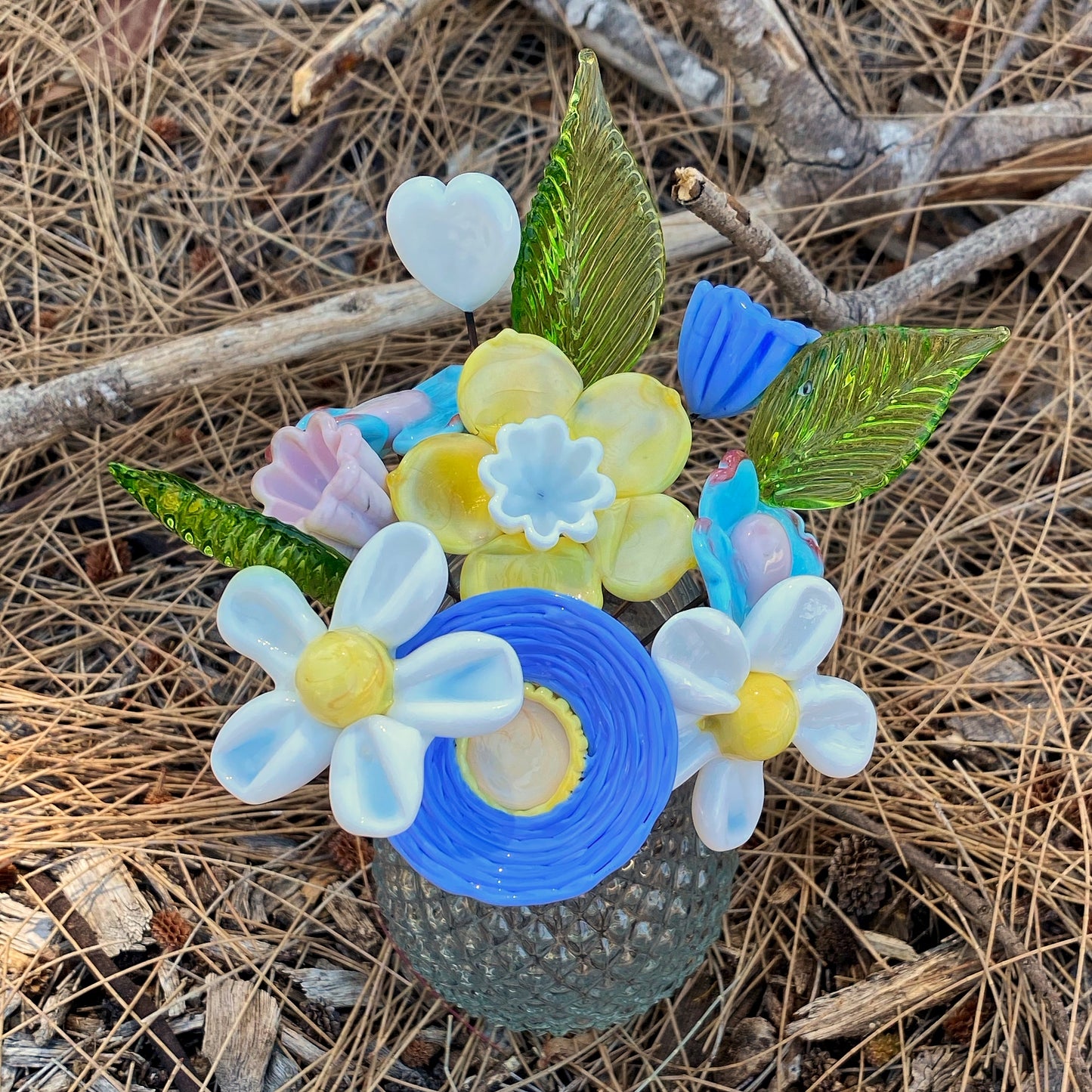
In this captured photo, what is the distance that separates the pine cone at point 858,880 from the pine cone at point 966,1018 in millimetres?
143

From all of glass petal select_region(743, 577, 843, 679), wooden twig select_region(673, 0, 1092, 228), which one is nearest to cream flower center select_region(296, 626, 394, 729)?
glass petal select_region(743, 577, 843, 679)

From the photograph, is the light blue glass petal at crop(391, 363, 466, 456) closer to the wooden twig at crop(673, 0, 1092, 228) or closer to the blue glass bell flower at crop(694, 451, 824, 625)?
the blue glass bell flower at crop(694, 451, 824, 625)

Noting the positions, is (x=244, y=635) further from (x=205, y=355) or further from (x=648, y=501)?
(x=205, y=355)

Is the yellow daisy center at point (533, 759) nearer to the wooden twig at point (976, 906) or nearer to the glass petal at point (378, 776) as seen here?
the glass petal at point (378, 776)

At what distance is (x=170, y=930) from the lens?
1.25 meters

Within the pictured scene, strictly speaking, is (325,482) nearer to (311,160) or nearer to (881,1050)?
(881,1050)

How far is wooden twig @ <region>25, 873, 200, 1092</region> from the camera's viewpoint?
1184 mm

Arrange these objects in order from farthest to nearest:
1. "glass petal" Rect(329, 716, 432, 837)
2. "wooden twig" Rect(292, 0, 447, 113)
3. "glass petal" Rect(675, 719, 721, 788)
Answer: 1. "wooden twig" Rect(292, 0, 447, 113)
2. "glass petal" Rect(675, 719, 721, 788)
3. "glass petal" Rect(329, 716, 432, 837)

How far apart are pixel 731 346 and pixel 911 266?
2.41ft

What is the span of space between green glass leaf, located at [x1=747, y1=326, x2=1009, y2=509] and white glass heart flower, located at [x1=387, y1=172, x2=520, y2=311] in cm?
28

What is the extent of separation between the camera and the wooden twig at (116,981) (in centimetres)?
118

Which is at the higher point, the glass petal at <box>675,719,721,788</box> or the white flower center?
the white flower center

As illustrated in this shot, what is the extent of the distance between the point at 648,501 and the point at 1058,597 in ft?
2.90

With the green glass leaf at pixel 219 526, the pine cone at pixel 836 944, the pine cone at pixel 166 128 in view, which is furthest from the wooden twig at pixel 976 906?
the pine cone at pixel 166 128
